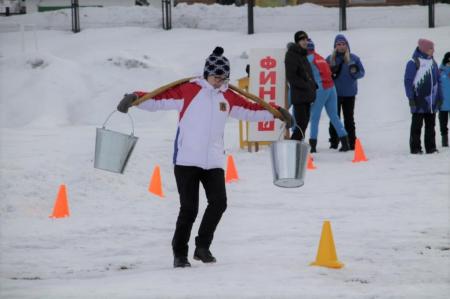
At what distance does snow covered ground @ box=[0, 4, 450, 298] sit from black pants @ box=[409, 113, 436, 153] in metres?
0.20

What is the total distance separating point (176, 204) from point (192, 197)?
3416 millimetres

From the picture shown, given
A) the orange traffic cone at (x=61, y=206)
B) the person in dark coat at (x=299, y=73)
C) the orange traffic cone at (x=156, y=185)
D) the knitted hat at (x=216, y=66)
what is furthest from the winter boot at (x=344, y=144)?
the knitted hat at (x=216, y=66)

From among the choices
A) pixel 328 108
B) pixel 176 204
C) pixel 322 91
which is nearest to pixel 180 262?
pixel 176 204

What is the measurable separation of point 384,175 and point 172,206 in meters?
2.96

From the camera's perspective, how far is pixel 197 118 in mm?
7129

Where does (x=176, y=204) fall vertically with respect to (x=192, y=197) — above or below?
below

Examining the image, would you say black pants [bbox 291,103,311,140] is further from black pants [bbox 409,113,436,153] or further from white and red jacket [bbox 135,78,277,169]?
white and red jacket [bbox 135,78,277,169]

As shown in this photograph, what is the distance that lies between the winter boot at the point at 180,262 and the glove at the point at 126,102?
1086mm

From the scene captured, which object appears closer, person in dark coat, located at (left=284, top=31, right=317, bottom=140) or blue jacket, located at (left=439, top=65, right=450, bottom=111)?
person in dark coat, located at (left=284, top=31, right=317, bottom=140)

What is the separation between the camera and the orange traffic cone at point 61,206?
969 cm

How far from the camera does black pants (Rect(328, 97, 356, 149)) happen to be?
569 inches

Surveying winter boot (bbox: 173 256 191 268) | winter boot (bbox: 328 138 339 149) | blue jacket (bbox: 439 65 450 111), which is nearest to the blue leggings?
winter boot (bbox: 328 138 339 149)

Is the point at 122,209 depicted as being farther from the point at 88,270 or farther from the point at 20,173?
the point at 88,270

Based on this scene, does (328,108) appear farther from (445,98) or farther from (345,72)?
(445,98)
